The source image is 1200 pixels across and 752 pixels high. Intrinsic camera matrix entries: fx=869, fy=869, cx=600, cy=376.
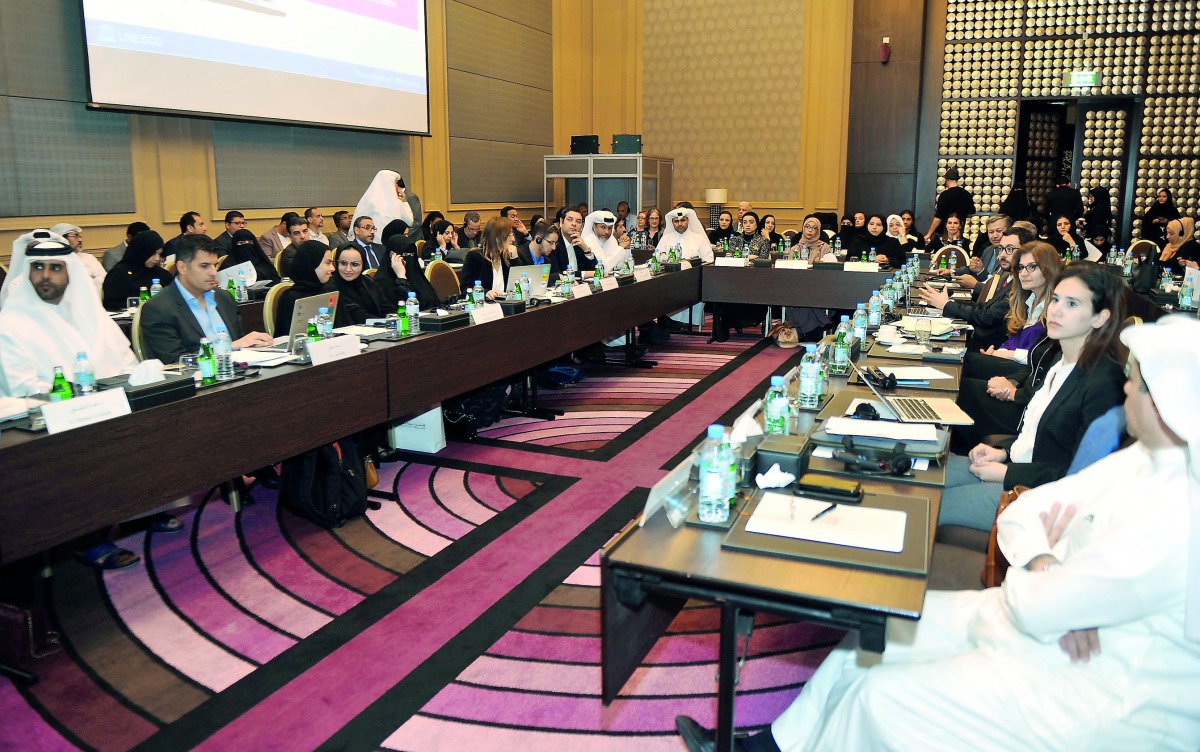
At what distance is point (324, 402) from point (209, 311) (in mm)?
784

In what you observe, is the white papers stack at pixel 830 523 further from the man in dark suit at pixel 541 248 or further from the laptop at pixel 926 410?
the man in dark suit at pixel 541 248

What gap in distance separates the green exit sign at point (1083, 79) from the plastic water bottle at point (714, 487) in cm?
1111

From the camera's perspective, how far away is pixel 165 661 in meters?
2.61

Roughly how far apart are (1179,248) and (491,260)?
5.77 meters

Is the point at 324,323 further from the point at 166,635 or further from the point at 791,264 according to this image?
the point at 791,264

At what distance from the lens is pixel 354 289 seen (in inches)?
177

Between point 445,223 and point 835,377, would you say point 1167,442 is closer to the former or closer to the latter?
point 835,377

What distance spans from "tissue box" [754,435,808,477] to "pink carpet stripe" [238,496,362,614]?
5.14ft

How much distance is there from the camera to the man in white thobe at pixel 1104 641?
1.43 meters

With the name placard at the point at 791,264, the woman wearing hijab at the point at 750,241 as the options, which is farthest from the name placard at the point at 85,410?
the woman wearing hijab at the point at 750,241

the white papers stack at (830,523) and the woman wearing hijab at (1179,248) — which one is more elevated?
the woman wearing hijab at (1179,248)

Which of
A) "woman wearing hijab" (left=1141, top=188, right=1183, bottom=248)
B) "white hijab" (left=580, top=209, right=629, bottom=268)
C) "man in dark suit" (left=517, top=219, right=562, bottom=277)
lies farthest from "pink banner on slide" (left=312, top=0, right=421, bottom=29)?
"woman wearing hijab" (left=1141, top=188, right=1183, bottom=248)

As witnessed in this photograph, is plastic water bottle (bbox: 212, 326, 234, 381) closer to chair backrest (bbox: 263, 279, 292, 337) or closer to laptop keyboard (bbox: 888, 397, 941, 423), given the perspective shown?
chair backrest (bbox: 263, 279, 292, 337)

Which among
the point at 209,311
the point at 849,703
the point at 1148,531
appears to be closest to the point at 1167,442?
the point at 1148,531
